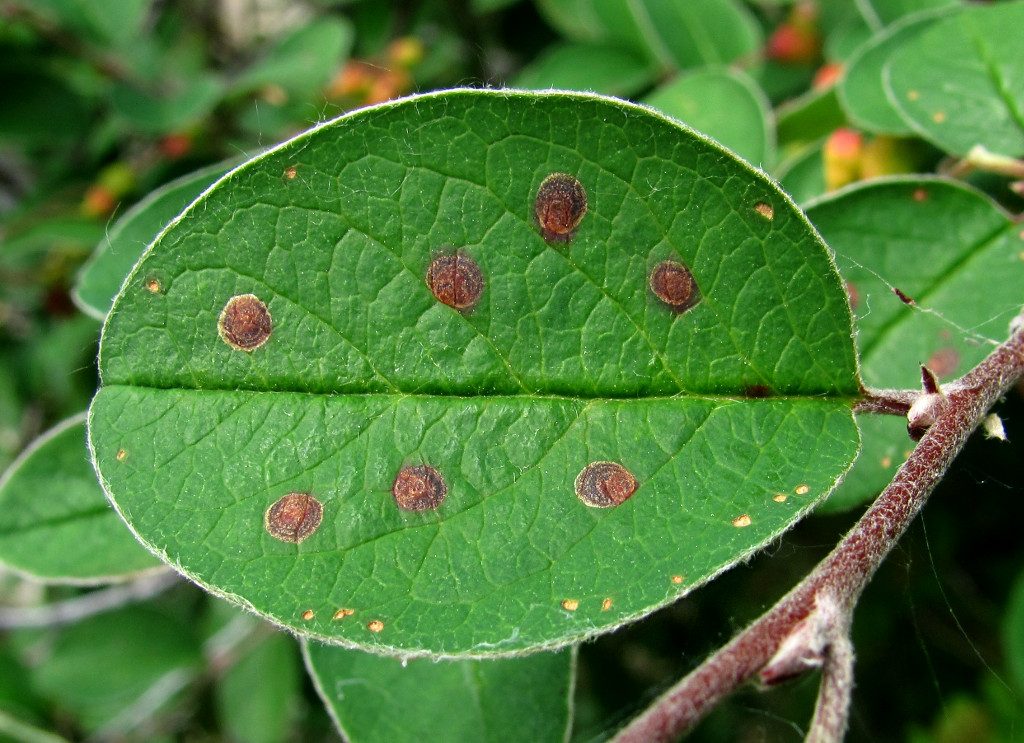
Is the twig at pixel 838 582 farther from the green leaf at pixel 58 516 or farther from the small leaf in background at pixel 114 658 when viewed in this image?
the small leaf in background at pixel 114 658

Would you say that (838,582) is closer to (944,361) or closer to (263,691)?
(944,361)

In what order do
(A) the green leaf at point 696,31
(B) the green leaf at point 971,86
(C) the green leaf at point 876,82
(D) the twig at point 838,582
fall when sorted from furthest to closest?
(A) the green leaf at point 696,31 < (C) the green leaf at point 876,82 < (B) the green leaf at point 971,86 < (D) the twig at point 838,582

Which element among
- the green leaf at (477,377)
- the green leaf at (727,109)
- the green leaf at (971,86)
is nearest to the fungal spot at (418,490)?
the green leaf at (477,377)

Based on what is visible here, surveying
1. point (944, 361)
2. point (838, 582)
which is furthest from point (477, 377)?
point (944, 361)

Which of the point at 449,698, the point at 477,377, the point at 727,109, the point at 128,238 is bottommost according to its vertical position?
Answer: the point at 449,698

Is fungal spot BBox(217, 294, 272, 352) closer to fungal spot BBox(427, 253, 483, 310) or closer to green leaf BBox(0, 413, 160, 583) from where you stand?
fungal spot BBox(427, 253, 483, 310)

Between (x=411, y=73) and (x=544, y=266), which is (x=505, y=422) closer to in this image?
(x=544, y=266)
